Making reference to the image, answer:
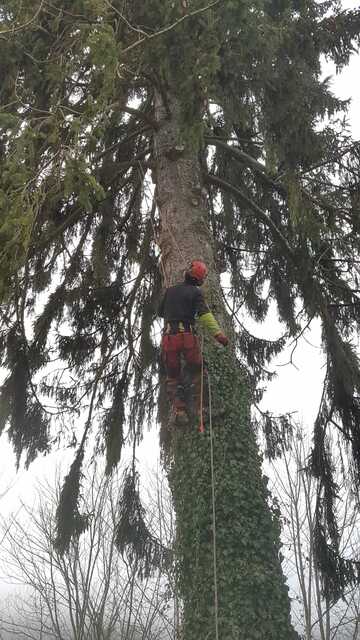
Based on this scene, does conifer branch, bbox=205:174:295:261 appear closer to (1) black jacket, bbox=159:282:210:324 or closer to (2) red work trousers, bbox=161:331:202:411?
(1) black jacket, bbox=159:282:210:324

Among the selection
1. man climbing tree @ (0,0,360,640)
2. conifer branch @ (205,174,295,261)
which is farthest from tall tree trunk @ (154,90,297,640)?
conifer branch @ (205,174,295,261)

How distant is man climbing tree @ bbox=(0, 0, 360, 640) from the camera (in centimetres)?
321

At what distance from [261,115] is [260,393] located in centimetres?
374

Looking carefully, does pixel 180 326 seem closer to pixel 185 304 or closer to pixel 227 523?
pixel 185 304

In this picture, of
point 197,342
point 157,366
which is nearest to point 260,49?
point 197,342

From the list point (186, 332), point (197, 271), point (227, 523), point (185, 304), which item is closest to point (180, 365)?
point (186, 332)

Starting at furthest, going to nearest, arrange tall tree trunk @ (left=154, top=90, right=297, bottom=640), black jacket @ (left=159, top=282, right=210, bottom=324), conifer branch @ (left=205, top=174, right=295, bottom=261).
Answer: conifer branch @ (left=205, top=174, right=295, bottom=261)
black jacket @ (left=159, top=282, right=210, bottom=324)
tall tree trunk @ (left=154, top=90, right=297, bottom=640)

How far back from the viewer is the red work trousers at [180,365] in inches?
147

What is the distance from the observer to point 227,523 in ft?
9.84

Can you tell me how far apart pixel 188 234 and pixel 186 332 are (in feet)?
3.26

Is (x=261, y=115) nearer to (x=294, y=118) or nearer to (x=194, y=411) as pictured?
(x=294, y=118)

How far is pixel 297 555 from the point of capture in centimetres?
1230

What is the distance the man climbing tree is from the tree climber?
0.52ft

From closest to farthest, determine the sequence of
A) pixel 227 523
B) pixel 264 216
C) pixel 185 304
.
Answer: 1. pixel 227 523
2. pixel 185 304
3. pixel 264 216
